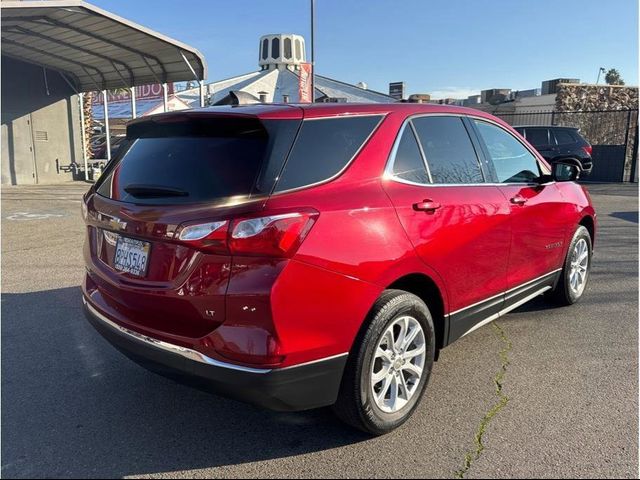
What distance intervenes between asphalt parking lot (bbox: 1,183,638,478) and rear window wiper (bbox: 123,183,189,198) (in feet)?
4.33

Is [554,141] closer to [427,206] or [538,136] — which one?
[538,136]

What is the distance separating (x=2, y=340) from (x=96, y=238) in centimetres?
171

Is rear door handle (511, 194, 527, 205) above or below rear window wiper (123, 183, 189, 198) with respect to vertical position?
below

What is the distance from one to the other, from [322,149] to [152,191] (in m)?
0.92

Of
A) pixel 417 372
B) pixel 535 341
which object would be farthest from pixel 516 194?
pixel 417 372

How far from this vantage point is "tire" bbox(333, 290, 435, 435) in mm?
2678

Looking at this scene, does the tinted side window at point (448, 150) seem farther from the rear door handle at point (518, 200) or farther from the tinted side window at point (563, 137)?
the tinted side window at point (563, 137)

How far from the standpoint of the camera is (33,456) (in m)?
2.66

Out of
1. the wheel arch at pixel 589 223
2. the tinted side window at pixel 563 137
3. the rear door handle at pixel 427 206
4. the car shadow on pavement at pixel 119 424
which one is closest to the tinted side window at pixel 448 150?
the rear door handle at pixel 427 206

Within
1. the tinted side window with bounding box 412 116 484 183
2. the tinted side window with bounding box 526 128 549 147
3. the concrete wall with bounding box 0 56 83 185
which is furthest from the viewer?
the tinted side window with bounding box 526 128 549 147

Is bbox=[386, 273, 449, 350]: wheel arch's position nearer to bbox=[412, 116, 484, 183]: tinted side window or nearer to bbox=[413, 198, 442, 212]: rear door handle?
bbox=[413, 198, 442, 212]: rear door handle

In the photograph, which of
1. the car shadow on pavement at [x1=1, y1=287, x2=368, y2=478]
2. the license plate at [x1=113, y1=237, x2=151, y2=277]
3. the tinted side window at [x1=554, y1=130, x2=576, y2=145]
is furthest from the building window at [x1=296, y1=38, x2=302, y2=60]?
the license plate at [x1=113, y1=237, x2=151, y2=277]

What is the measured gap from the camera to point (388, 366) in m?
2.90

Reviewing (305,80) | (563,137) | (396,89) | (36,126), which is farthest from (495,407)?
(396,89)
